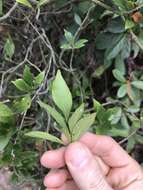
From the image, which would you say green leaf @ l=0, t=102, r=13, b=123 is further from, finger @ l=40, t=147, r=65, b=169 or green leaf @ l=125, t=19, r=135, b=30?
green leaf @ l=125, t=19, r=135, b=30

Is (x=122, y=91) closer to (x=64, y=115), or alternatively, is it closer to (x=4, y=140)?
(x=4, y=140)

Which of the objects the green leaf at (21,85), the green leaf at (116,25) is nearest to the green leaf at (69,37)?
the green leaf at (116,25)

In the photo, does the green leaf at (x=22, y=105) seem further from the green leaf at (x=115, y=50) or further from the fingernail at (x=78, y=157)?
the green leaf at (x=115, y=50)

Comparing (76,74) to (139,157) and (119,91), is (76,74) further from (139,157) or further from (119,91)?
(139,157)

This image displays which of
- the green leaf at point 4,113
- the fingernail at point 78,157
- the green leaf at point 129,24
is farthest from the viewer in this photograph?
the green leaf at point 129,24

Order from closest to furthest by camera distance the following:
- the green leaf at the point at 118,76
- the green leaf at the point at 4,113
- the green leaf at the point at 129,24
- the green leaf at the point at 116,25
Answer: the green leaf at the point at 4,113, the green leaf at the point at 129,24, the green leaf at the point at 116,25, the green leaf at the point at 118,76

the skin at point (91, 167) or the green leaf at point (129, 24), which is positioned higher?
the green leaf at point (129, 24)

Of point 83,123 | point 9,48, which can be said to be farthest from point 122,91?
point 83,123

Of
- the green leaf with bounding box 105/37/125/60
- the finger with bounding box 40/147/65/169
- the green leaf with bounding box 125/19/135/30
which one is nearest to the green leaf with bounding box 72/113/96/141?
the finger with bounding box 40/147/65/169
